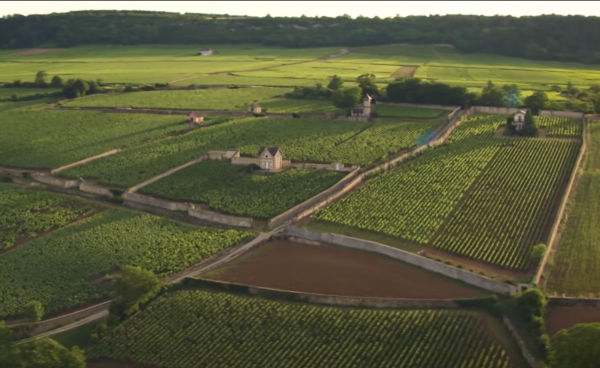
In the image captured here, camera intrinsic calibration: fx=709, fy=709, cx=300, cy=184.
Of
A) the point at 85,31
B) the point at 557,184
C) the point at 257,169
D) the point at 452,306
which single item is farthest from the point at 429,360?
the point at 85,31

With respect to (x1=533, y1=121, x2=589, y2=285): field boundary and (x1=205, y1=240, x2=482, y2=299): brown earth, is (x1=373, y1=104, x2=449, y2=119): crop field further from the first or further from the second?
(x1=205, y1=240, x2=482, y2=299): brown earth

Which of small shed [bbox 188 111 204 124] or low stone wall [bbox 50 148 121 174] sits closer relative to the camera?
low stone wall [bbox 50 148 121 174]

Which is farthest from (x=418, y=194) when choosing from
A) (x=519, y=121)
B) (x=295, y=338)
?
(x=295, y=338)

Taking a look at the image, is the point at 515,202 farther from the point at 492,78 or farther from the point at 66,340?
the point at 492,78

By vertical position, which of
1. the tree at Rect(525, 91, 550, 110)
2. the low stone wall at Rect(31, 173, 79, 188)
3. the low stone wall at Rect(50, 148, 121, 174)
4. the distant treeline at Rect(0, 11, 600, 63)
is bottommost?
the low stone wall at Rect(31, 173, 79, 188)

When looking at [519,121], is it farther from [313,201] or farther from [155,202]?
[155,202]

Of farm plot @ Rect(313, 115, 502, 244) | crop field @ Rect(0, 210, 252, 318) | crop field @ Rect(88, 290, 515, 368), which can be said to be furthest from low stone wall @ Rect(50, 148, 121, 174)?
crop field @ Rect(88, 290, 515, 368)
